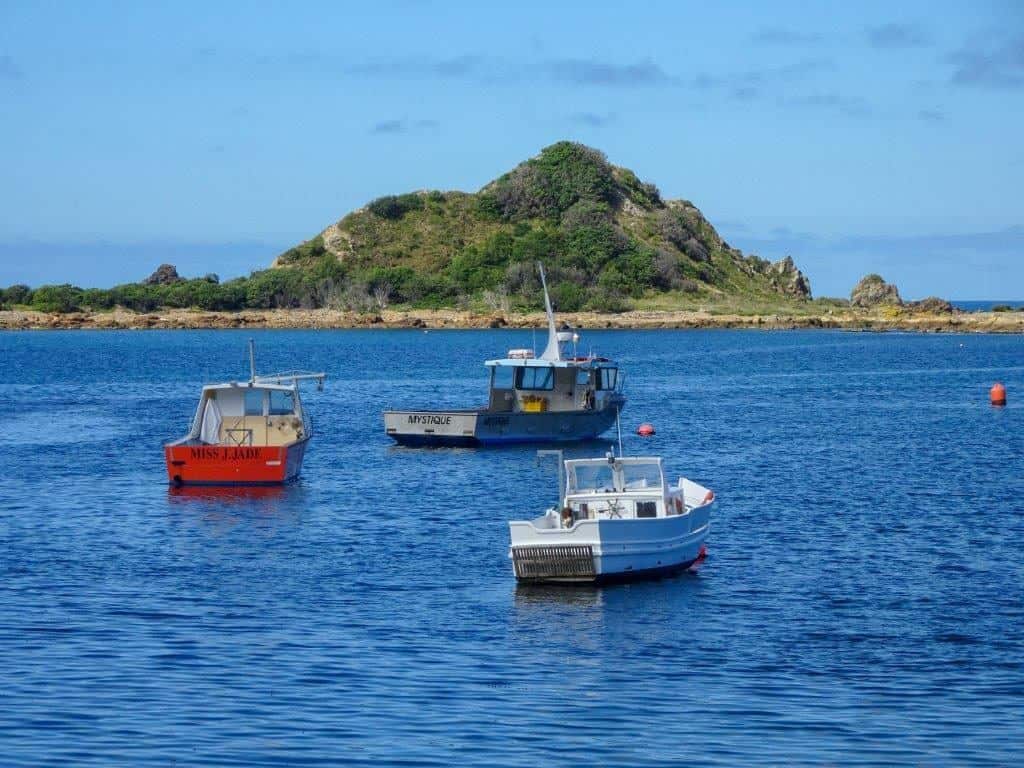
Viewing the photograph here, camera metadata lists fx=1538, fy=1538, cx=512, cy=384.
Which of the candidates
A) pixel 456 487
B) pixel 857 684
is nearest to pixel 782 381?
pixel 456 487

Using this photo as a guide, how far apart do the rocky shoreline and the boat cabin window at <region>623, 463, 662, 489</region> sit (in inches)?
5588

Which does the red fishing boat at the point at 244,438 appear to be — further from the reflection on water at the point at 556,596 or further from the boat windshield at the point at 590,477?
the reflection on water at the point at 556,596

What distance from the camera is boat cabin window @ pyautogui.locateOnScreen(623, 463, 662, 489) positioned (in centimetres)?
3361

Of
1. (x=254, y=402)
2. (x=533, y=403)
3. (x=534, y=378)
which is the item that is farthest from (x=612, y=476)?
(x=533, y=403)

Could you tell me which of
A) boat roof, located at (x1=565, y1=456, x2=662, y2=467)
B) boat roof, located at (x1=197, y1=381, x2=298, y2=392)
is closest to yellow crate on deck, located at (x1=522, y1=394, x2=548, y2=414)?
boat roof, located at (x1=197, y1=381, x2=298, y2=392)

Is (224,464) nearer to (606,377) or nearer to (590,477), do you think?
(590,477)

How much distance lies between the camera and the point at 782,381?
103250mm

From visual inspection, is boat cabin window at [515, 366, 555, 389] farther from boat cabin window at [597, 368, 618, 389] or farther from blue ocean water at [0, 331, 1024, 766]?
blue ocean water at [0, 331, 1024, 766]

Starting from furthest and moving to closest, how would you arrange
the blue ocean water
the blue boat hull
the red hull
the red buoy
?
the red buoy, the blue boat hull, the red hull, the blue ocean water

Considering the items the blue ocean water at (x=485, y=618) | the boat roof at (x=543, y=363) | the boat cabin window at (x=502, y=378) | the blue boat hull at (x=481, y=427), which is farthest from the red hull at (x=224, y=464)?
the boat cabin window at (x=502, y=378)

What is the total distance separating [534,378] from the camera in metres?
62.0

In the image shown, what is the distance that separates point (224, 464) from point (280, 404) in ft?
14.6

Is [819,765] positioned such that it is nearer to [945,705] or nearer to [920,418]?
[945,705]

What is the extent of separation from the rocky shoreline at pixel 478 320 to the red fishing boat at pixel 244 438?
125 m
